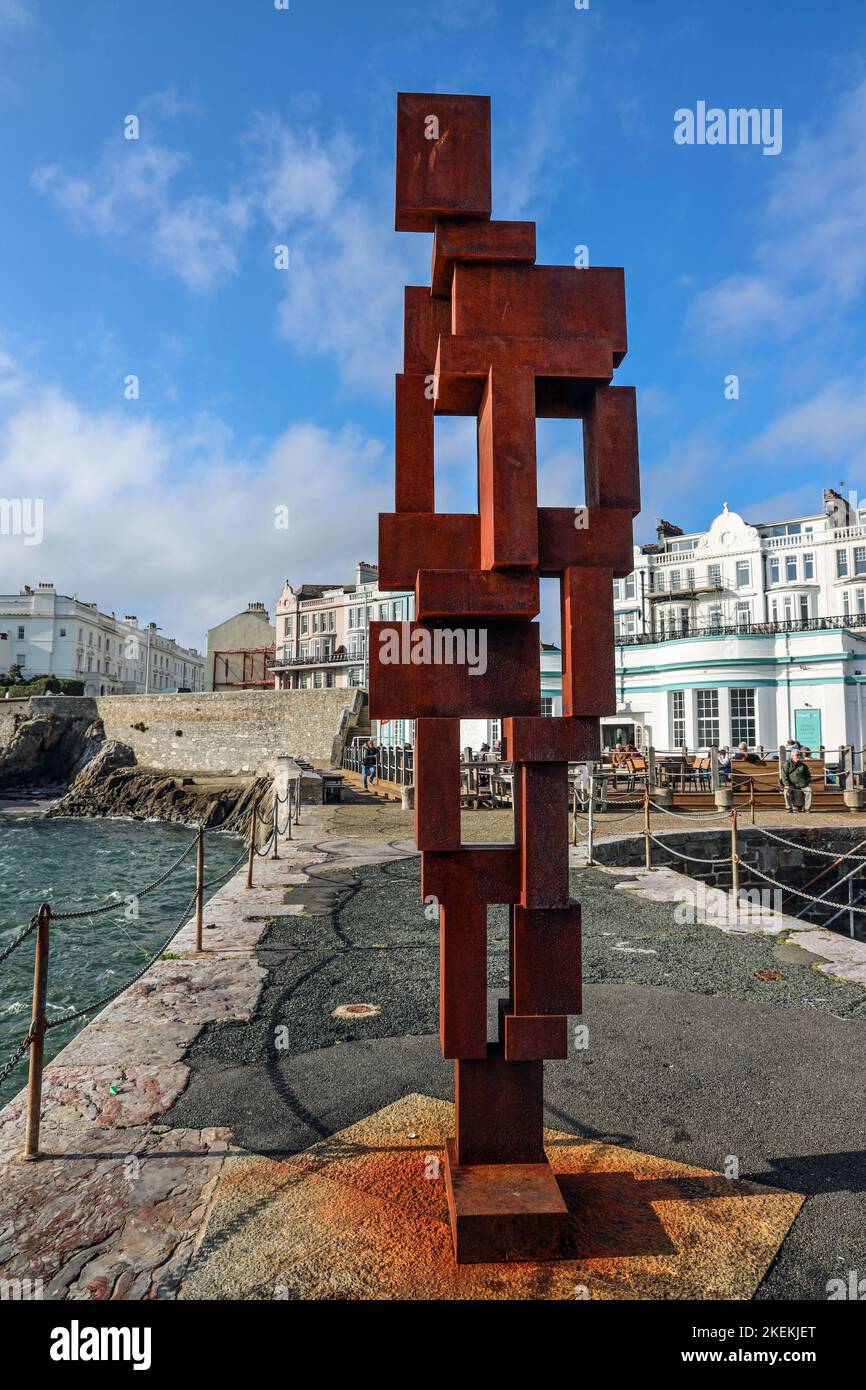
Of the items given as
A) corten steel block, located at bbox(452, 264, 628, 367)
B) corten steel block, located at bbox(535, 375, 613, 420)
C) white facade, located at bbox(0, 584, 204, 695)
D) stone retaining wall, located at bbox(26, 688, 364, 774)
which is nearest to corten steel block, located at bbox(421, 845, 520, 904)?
corten steel block, located at bbox(535, 375, 613, 420)

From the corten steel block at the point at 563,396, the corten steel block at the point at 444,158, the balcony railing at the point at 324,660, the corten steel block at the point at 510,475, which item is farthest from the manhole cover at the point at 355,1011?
the balcony railing at the point at 324,660

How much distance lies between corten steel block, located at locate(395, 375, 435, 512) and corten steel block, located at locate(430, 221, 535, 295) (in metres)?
0.57

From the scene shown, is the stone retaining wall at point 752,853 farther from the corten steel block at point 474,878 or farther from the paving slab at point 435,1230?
the corten steel block at point 474,878

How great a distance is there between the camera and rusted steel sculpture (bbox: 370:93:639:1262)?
336cm

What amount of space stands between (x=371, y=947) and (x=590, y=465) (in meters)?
5.42

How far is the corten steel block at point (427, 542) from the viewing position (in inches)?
138

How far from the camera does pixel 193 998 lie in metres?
6.02

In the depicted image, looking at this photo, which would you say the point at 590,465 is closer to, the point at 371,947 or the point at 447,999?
the point at 447,999

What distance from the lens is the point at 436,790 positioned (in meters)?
3.35

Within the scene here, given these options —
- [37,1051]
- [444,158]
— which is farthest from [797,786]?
[37,1051]

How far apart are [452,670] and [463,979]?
1371mm

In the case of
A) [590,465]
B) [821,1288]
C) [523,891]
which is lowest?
[821,1288]

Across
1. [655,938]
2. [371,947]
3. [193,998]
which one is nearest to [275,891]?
[371,947]

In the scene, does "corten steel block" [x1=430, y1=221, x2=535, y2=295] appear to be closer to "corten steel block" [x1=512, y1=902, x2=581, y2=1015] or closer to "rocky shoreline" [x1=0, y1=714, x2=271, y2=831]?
"corten steel block" [x1=512, y1=902, x2=581, y2=1015]
